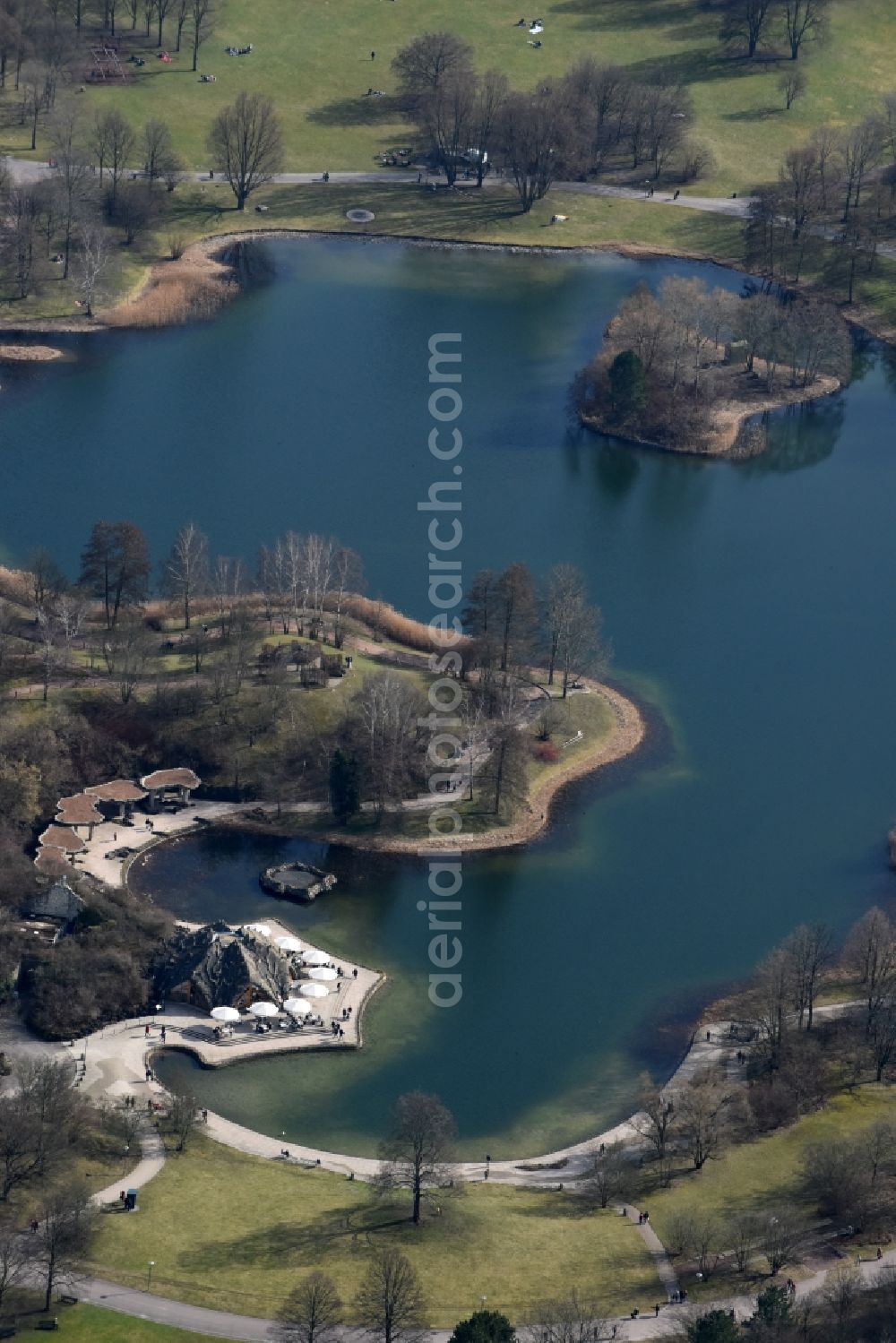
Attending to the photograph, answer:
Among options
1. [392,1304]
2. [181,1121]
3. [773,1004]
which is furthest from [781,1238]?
[181,1121]

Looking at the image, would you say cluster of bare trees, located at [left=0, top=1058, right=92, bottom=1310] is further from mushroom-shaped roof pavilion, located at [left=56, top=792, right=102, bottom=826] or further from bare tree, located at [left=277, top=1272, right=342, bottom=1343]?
mushroom-shaped roof pavilion, located at [left=56, top=792, right=102, bottom=826]

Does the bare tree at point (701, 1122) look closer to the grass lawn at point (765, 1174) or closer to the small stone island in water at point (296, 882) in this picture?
the grass lawn at point (765, 1174)

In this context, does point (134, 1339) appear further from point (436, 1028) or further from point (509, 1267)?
point (436, 1028)

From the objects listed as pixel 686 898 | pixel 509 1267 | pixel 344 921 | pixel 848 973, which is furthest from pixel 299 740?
pixel 509 1267

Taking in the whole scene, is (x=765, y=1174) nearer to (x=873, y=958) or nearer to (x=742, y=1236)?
(x=742, y=1236)

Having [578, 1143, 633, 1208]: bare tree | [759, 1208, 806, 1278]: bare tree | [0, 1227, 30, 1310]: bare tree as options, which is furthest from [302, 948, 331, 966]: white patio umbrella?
[759, 1208, 806, 1278]: bare tree
